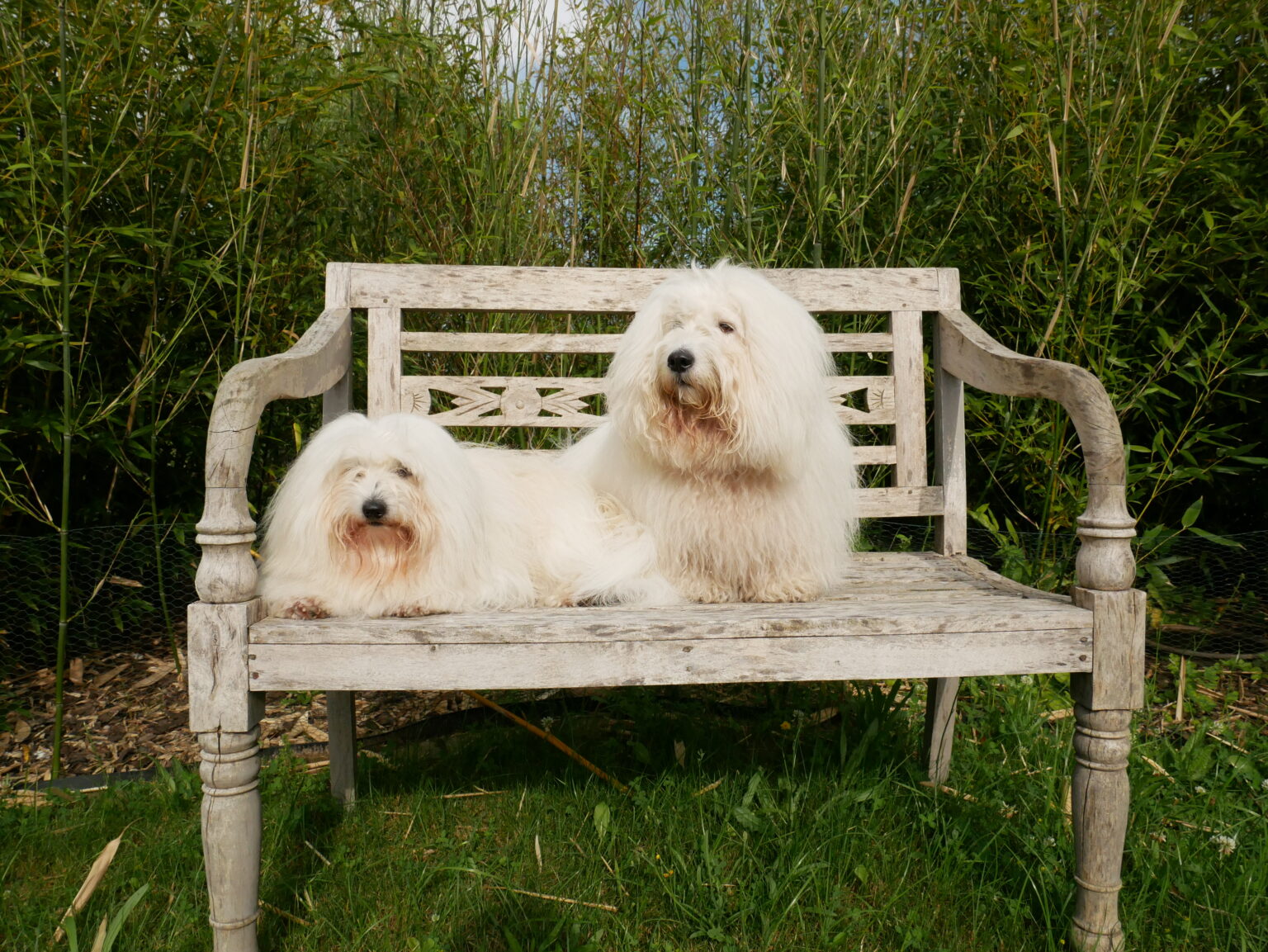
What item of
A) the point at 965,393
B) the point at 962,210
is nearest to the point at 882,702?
the point at 965,393

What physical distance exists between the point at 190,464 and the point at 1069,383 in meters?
3.03

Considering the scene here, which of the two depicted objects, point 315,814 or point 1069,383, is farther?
point 315,814

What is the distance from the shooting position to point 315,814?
244 cm

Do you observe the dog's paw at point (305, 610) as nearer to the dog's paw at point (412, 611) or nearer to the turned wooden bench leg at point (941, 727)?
the dog's paw at point (412, 611)

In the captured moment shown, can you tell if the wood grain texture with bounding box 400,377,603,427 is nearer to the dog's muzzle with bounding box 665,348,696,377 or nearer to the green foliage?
the green foliage

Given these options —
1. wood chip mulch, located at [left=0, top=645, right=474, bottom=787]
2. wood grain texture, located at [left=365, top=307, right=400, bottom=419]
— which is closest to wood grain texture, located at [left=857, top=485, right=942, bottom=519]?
wood grain texture, located at [left=365, top=307, right=400, bottom=419]

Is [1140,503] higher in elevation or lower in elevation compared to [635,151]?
lower

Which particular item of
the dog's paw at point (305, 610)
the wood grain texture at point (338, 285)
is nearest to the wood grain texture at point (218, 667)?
the dog's paw at point (305, 610)

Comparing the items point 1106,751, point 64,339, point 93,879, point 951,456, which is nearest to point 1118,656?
point 1106,751

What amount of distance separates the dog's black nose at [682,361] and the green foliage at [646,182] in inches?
43.1

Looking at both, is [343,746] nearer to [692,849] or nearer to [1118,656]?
[692,849]

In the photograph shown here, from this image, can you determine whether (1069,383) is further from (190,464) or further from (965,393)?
(190,464)

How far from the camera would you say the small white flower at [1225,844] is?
2.20 metres

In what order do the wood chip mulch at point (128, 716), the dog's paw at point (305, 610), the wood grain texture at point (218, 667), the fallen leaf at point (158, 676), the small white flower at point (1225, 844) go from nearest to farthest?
the wood grain texture at point (218, 667), the dog's paw at point (305, 610), the small white flower at point (1225, 844), the wood chip mulch at point (128, 716), the fallen leaf at point (158, 676)
